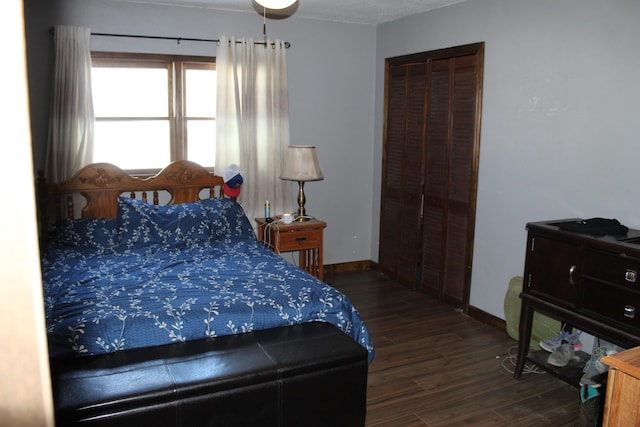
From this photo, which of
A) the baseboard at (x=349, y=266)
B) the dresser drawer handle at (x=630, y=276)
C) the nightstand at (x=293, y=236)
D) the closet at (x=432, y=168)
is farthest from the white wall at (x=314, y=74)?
the dresser drawer handle at (x=630, y=276)

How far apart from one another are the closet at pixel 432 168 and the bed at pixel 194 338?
158 cm

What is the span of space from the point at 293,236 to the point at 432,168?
1303 mm

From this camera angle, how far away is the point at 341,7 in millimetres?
4285

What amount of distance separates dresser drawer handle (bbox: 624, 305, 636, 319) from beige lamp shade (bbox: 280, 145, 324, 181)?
101 inches

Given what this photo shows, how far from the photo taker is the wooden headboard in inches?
154

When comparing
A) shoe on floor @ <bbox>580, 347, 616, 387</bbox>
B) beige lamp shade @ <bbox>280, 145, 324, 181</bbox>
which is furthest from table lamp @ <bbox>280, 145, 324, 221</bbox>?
shoe on floor @ <bbox>580, 347, 616, 387</bbox>

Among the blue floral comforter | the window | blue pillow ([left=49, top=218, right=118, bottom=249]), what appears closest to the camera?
the blue floral comforter

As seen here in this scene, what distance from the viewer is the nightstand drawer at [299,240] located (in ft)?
14.3

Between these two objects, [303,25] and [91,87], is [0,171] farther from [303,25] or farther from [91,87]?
[303,25]

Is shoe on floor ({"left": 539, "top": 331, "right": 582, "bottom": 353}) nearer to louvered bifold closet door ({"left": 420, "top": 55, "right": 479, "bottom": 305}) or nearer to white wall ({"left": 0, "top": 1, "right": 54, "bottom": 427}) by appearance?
louvered bifold closet door ({"left": 420, "top": 55, "right": 479, "bottom": 305})

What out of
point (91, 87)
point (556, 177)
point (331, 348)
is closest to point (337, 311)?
point (331, 348)

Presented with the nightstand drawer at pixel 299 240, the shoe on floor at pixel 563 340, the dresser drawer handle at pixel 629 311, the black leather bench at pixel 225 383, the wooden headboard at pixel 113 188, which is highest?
the wooden headboard at pixel 113 188

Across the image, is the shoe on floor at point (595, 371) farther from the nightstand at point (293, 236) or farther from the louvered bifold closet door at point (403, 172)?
the nightstand at point (293, 236)

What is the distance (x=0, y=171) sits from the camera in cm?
43
